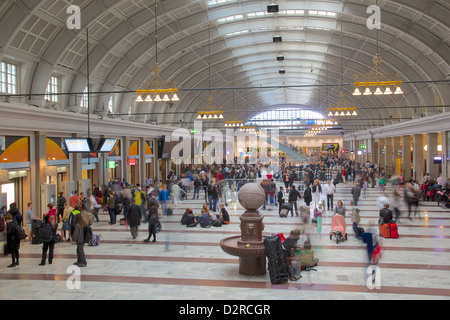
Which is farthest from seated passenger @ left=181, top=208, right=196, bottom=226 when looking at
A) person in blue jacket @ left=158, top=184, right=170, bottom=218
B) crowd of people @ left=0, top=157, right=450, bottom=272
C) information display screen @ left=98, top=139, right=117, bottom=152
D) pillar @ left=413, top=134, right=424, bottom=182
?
pillar @ left=413, top=134, right=424, bottom=182

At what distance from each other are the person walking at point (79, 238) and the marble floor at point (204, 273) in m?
0.24

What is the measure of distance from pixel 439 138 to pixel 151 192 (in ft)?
66.0

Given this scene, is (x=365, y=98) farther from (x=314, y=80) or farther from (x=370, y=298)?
(x=370, y=298)

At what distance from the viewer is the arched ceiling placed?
57.4 ft

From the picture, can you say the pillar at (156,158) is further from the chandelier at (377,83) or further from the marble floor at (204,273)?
the chandelier at (377,83)

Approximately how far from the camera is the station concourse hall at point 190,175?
28.7ft

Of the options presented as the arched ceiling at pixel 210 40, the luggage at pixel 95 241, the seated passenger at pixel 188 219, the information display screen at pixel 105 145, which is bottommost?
the luggage at pixel 95 241

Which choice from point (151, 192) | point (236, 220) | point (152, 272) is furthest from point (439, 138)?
point (152, 272)

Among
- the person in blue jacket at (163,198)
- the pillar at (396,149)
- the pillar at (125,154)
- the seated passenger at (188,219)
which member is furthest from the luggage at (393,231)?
the pillar at (396,149)

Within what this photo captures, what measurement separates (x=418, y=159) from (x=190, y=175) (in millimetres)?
17205

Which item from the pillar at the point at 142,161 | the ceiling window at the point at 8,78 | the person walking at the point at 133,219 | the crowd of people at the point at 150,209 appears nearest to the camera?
the crowd of people at the point at 150,209

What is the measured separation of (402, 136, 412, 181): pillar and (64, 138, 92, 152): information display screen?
86.9 feet

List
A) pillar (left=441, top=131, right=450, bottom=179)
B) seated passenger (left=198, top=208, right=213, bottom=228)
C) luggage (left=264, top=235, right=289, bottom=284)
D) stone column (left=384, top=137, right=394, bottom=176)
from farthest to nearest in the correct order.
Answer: stone column (left=384, top=137, right=394, bottom=176) < pillar (left=441, top=131, right=450, bottom=179) < seated passenger (left=198, top=208, right=213, bottom=228) < luggage (left=264, top=235, right=289, bottom=284)

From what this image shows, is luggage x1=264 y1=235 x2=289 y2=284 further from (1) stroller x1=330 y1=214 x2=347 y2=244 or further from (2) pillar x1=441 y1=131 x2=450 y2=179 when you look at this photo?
(2) pillar x1=441 y1=131 x2=450 y2=179
